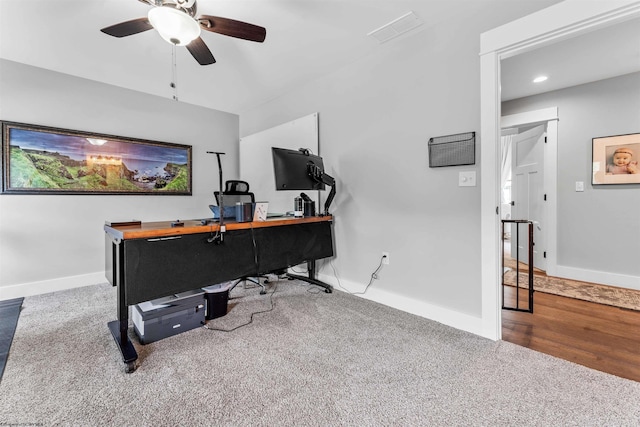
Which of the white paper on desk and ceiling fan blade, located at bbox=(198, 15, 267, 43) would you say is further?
the white paper on desk

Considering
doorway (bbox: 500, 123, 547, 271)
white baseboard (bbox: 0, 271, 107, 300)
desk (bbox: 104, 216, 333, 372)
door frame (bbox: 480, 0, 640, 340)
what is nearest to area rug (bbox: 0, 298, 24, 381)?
white baseboard (bbox: 0, 271, 107, 300)

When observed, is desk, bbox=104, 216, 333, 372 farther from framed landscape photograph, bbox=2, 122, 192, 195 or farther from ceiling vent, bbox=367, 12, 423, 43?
ceiling vent, bbox=367, 12, 423, 43

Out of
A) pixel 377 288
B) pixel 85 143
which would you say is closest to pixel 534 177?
pixel 377 288

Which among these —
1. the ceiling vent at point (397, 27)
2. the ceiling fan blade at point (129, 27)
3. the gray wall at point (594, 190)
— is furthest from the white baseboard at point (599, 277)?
the ceiling fan blade at point (129, 27)

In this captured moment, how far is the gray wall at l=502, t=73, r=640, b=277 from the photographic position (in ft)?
10.2

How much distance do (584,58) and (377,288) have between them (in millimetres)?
3166

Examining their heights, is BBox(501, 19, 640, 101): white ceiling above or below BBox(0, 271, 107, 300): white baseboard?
above

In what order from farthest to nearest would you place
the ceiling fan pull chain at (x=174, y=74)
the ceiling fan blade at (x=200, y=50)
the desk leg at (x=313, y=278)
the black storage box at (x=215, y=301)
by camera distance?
the desk leg at (x=313, y=278) → the ceiling fan pull chain at (x=174, y=74) → the black storage box at (x=215, y=301) → the ceiling fan blade at (x=200, y=50)

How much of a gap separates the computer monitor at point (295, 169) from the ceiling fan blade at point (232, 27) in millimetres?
866

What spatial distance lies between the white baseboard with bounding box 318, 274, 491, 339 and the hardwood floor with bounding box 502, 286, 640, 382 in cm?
25

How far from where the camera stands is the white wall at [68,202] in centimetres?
289

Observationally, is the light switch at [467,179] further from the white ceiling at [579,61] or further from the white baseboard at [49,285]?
the white baseboard at [49,285]

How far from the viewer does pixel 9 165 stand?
2863 mm

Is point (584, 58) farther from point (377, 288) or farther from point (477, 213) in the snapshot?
point (377, 288)
